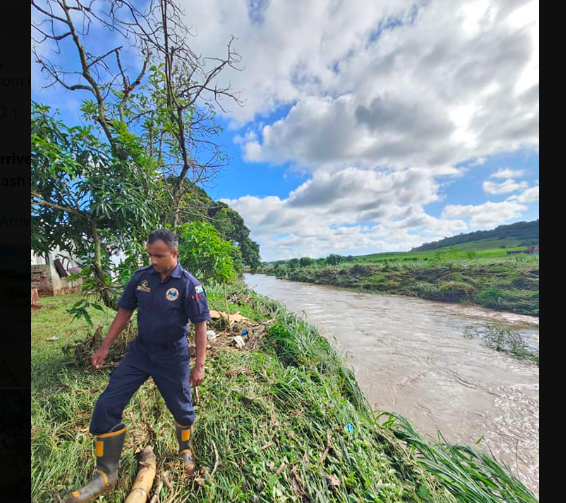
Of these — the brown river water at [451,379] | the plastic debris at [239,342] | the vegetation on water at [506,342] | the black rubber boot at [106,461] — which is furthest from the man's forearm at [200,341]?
the vegetation on water at [506,342]

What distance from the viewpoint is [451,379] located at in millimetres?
4379

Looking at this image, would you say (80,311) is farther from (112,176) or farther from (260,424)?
(260,424)

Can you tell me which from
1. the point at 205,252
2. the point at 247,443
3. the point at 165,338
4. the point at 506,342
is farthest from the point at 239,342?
the point at 506,342

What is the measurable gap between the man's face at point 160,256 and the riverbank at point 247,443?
140 centimetres

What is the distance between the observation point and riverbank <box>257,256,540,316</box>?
9.72 metres

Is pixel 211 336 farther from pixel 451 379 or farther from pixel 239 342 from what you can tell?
pixel 451 379

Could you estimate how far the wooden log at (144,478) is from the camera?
152cm

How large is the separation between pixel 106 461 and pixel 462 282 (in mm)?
14535

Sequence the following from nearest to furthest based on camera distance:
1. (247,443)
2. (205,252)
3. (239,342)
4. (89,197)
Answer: (247,443)
(89,197)
(205,252)
(239,342)

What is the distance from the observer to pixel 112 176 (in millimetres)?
3037

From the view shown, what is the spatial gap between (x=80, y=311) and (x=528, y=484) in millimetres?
4962

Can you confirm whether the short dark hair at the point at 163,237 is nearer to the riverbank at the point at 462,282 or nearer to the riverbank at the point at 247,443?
the riverbank at the point at 247,443

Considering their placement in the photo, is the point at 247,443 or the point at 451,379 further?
the point at 451,379
